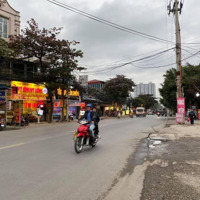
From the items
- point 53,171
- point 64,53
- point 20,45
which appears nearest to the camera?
point 53,171

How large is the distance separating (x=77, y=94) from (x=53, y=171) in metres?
33.7

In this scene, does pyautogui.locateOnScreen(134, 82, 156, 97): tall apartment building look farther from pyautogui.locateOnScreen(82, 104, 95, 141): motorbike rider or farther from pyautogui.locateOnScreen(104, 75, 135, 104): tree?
pyautogui.locateOnScreen(82, 104, 95, 141): motorbike rider

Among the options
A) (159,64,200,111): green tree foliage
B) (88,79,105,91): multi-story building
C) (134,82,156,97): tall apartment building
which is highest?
(134,82,156,97): tall apartment building

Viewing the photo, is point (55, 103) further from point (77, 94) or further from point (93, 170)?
point (93, 170)

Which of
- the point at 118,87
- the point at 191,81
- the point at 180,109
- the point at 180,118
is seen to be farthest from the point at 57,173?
the point at 118,87

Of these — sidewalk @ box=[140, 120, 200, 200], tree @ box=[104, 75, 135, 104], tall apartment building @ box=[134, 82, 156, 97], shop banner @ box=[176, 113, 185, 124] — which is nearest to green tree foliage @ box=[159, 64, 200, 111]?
shop banner @ box=[176, 113, 185, 124]

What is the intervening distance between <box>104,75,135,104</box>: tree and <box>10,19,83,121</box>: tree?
106 ft

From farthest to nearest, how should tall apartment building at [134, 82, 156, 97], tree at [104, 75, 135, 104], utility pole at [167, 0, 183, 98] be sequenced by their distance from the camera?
tall apartment building at [134, 82, 156, 97], tree at [104, 75, 135, 104], utility pole at [167, 0, 183, 98]

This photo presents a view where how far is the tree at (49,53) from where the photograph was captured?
26.0 m

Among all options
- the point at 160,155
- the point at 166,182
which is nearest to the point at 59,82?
the point at 160,155

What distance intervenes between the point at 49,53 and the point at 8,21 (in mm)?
7986

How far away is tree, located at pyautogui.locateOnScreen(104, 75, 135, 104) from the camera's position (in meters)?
61.2

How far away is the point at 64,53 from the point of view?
27766 millimetres

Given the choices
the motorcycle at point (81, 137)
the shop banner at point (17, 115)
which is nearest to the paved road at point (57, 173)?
the motorcycle at point (81, 137)
